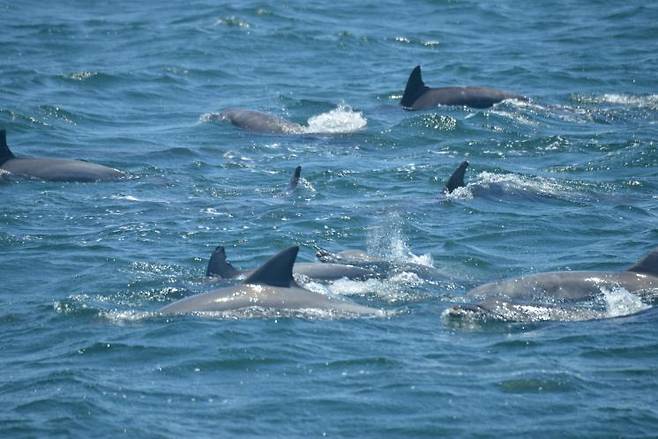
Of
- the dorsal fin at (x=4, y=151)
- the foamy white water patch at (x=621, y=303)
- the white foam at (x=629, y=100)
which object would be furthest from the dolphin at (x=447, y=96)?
the foamy white water patch at (x=621, y=303)

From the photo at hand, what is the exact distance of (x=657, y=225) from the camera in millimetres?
18156

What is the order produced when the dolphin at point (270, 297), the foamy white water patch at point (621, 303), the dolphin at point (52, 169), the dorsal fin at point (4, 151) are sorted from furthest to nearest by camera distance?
the dorsal fin at point (4, 151), the dolphin at point (52, 169), the foamy white water patch at point (621, 303), the dolphin at point (270, 297)

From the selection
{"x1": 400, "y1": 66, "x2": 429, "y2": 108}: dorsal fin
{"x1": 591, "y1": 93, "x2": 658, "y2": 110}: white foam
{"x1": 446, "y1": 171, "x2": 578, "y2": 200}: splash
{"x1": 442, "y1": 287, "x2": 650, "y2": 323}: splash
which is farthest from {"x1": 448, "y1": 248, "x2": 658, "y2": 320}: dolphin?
{"x1": 591, "y1": 93, "x2": 658, "y2": 110}: white foam

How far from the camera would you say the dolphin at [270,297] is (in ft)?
44.8

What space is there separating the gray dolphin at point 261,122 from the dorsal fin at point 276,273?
10.9m

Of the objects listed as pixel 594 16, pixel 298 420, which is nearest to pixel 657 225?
pixel 298 420

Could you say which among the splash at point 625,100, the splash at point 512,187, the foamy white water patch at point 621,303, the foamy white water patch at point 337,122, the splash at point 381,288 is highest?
the foamy white water patch at point 621,303

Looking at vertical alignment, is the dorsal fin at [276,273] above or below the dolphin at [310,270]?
above

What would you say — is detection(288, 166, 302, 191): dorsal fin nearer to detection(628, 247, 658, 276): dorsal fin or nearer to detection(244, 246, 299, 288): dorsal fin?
detection(244, 246, 299, 288): dorsal fin

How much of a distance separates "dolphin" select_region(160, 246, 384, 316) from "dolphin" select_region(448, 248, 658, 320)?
141cm

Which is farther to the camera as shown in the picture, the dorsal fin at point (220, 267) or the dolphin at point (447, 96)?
the dolphin at point (447, 96)

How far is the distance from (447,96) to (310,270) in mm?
11490

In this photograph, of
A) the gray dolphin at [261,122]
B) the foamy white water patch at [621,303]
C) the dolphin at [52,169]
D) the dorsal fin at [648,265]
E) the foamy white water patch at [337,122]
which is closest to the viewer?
the foamy white water patch at [621,303]

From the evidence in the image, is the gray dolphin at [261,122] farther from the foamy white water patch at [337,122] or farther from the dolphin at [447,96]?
the dolphin at [447,96]
